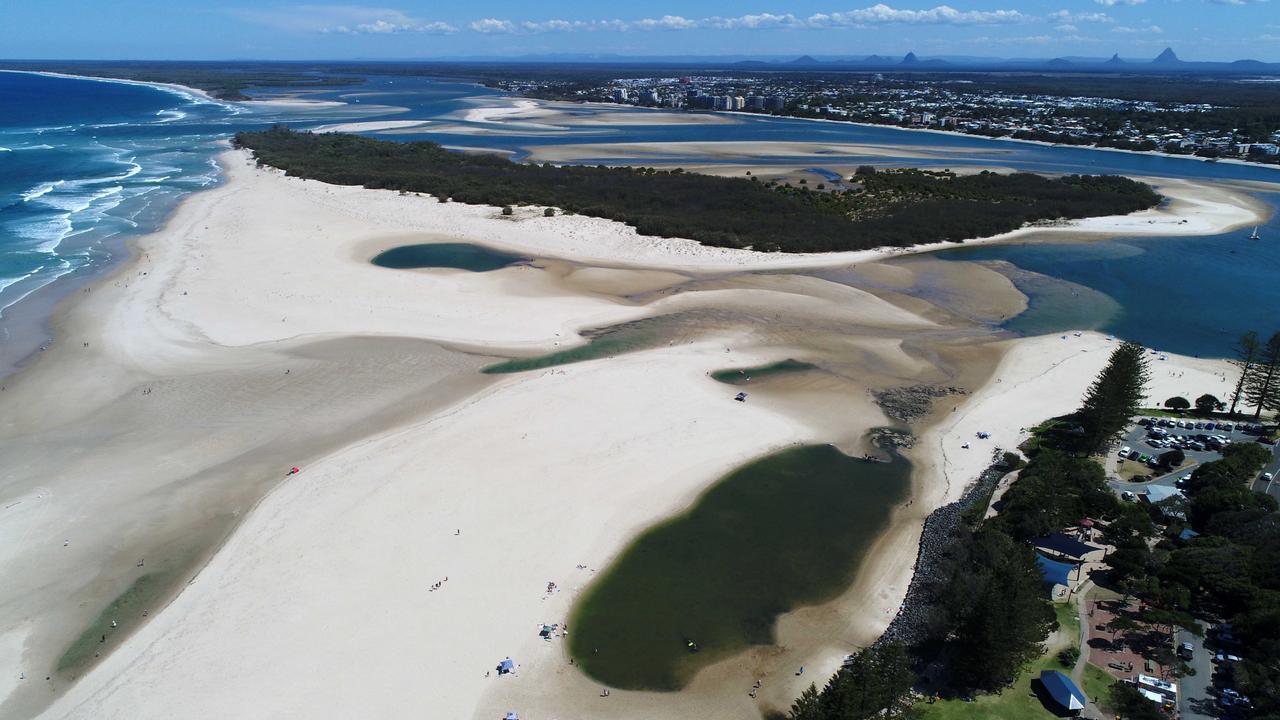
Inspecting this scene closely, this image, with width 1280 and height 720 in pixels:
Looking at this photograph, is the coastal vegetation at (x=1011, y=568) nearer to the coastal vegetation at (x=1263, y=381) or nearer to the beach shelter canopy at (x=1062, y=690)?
the beach shelter canopy at (x=1062, y=690)

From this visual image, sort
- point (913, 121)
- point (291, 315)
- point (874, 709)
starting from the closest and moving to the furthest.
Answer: point (874, 709), point (291, 315), point (913, 121)

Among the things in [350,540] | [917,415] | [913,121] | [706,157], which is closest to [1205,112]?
[913,121]

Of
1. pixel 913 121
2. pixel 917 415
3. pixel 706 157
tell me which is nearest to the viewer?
pixel 917 415

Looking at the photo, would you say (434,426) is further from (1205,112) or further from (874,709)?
(1205,112)

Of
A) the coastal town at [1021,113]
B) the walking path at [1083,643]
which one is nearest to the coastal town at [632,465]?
the walking path at [1083,643]

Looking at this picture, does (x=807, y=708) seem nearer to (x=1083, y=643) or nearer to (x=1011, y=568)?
(x=1011, y=568)

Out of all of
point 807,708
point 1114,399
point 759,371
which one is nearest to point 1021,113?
point 759,371
